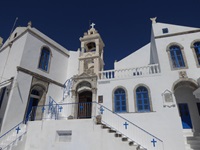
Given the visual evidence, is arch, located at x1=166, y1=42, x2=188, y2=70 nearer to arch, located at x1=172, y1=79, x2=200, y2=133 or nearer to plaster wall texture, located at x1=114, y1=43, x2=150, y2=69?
arch, located at x1=172, y1=79, x2=200, y2=133

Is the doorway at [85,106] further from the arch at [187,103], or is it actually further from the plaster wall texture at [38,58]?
the arch at [187,103]

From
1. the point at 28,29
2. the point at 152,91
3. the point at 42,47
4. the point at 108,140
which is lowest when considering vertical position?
the point at 108,140

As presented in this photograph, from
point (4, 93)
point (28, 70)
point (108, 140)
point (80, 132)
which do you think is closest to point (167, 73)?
point (108, 140)

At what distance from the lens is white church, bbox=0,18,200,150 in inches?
289

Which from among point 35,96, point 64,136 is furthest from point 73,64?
point 64,136

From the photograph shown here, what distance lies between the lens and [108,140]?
6.61 meters

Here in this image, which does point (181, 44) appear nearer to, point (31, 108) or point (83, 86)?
point (83, 86)

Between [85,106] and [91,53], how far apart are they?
4940 mm

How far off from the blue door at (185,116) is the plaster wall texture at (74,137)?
17.8 ft

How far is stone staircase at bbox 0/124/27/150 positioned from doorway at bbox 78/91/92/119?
367 centimetres

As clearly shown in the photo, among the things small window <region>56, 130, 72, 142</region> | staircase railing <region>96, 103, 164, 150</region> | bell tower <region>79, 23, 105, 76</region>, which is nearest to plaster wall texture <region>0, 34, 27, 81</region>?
bell tower <region>79, 23, 105, 76</region>

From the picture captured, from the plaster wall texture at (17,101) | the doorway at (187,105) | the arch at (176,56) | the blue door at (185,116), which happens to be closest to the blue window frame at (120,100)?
the doorway at (187,105)

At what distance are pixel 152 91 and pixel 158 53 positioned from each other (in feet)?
9.71

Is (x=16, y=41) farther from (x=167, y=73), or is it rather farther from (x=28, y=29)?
(x=167, y=73)
